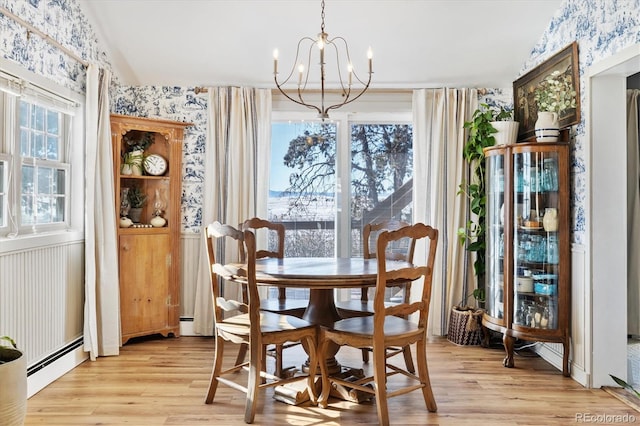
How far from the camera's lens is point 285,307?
3.53m

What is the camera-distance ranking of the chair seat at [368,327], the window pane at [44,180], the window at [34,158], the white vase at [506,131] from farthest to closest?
the white vase at [506,131] < the window pane at [44,180] < the window at [34,158] < the chair seat at [368,327]

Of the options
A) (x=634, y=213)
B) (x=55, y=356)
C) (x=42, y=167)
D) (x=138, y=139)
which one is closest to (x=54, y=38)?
(x=42, y=167)

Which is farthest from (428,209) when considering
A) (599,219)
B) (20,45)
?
(20,45)

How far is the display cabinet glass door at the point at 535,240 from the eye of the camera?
3709 mm

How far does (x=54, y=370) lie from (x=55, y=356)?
10 cm

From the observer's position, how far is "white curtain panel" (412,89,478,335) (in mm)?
4676

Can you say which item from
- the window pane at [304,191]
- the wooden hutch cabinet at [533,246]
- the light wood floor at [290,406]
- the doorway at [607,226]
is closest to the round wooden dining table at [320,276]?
the light wood floor at [290,406]

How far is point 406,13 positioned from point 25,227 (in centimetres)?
301

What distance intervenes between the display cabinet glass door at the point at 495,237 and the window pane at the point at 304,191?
144 centimetres

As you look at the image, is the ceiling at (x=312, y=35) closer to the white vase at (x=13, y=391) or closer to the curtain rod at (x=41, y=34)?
the curtain rod at (x=41, y=34)

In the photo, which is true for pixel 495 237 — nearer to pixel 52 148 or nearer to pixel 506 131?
pixel 506 131

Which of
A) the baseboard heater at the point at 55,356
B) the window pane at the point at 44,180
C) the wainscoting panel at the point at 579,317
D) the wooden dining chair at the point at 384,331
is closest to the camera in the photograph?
the wooden dining chair at the point at 384,331

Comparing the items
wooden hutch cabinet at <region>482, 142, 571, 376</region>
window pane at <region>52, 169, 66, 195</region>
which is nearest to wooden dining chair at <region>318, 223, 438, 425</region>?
wooden hutch cabinet at <region>482, 142, 571, 376</region>

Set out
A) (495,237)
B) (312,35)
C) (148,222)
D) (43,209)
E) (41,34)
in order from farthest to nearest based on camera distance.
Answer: (148,222) → (312,35) → (495,237) → (43,209) → (41,34)
